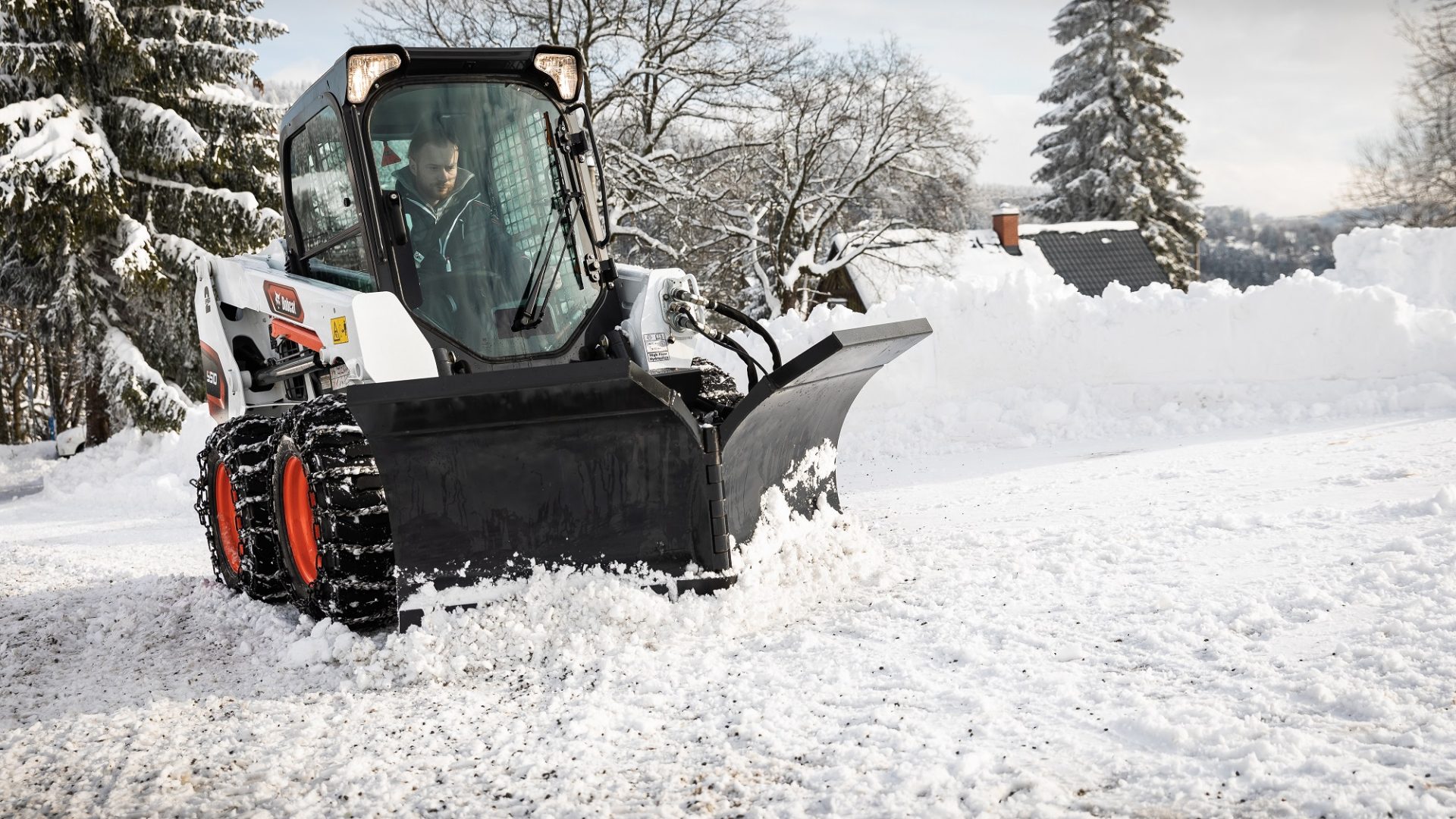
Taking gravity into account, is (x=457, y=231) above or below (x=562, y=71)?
below

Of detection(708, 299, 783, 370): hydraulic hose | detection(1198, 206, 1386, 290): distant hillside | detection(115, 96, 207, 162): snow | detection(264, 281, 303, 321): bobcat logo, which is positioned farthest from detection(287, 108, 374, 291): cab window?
detection(1198, 206, 1386, 290): distant hillside

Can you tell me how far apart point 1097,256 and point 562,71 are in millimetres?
30199

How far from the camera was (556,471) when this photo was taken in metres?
3.95

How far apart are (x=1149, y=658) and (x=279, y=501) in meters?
3.35

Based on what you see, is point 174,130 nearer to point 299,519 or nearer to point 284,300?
point 284,300

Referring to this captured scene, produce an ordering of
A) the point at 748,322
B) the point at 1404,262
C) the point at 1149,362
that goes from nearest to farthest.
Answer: the point at 748,322
the point at 1149,362
the point at 1404,262

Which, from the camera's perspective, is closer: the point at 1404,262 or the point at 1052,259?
the point at 1404,262

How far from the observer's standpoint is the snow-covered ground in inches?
105

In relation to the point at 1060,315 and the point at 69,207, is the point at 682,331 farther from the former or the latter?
the point at 69,207

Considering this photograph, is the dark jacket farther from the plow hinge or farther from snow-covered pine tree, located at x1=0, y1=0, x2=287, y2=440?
snow-covered pine tree, located at x1=0, y1=0, x2=287, y2=440

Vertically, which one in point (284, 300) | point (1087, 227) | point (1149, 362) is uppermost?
point (1087, 227)

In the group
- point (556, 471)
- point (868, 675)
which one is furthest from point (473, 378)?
point (868, 675)

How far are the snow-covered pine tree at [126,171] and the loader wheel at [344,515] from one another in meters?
12.9

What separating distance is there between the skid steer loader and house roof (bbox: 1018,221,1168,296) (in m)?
28.5
